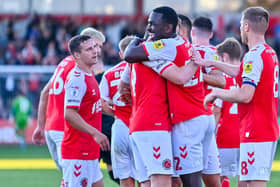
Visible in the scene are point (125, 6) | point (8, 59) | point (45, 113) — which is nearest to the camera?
point (45, 113)

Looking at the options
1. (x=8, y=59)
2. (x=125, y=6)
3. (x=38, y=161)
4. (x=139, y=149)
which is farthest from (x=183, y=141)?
(x=125, y=6)

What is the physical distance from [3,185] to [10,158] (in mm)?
6422

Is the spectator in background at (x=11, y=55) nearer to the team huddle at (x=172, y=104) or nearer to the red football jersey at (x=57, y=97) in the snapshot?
the red football jersey at (x=57, y=97)

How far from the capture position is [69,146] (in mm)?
9805

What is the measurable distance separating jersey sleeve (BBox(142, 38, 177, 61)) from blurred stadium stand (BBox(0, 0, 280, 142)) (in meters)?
17.0

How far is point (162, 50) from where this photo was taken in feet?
28.1

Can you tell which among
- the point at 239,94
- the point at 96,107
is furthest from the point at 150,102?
the point at 96,107

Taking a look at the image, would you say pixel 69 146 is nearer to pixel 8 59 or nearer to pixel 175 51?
pixel 175 51

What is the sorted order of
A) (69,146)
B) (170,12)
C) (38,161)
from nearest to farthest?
1. (170,12)
2. (69,146)
3. (38,161)

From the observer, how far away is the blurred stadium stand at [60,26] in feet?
88.2

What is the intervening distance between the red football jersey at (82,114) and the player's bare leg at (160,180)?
4.40 ft

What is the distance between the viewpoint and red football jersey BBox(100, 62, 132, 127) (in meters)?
11.2

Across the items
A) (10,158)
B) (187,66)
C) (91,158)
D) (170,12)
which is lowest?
(10,158)

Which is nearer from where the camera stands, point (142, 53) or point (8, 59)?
point (142, 53)
